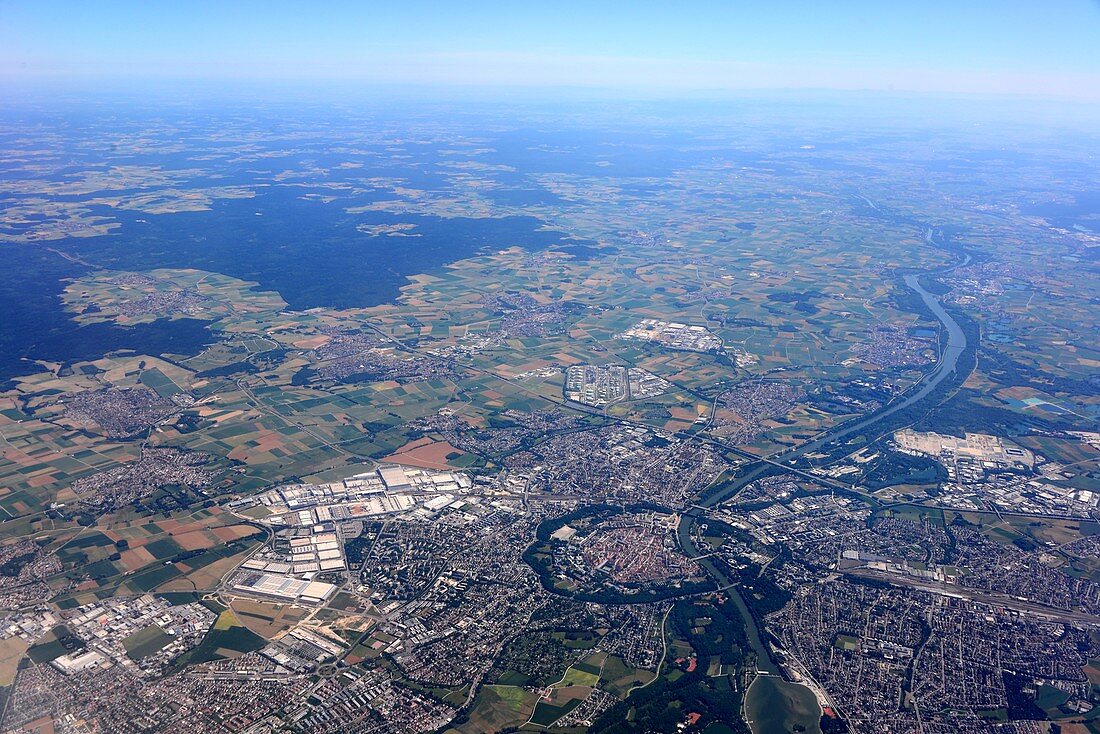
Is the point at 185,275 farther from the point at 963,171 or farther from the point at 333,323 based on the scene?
the point at 963,171

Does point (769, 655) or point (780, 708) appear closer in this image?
point (780, 708)

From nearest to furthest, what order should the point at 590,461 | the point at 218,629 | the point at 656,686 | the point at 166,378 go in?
the point at 656,686, the point at 218,629, the point at 590,461, the point at 166,378

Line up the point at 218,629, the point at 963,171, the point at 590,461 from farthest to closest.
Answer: the point at 963,171 → the point at 590,461 → the point at 218,629

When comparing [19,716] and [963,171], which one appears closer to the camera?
[19,716]

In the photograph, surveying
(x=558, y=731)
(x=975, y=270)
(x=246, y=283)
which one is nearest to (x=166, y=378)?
(x=246, y=283)

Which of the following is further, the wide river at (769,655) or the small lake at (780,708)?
the wide river at (769,655)

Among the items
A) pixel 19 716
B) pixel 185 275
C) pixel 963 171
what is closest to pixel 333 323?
pixel 185 275

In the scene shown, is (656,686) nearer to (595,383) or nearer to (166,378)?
(595,383)

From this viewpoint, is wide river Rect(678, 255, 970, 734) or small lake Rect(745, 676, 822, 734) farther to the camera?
wide river Rect(678, 255, 970, 734)

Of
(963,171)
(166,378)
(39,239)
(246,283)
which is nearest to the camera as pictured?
(166,378)
